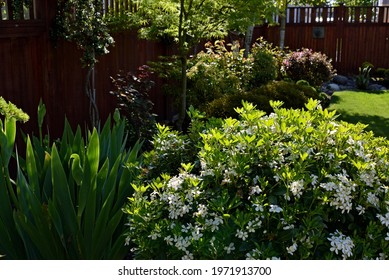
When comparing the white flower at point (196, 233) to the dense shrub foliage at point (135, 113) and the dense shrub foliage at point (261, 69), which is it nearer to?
the dense shrub foliage at point (135, 113)

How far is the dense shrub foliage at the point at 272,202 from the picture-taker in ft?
8.34

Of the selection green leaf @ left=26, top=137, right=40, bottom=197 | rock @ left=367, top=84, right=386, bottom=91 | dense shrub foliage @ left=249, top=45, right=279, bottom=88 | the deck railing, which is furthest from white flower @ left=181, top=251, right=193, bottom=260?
the deck railing

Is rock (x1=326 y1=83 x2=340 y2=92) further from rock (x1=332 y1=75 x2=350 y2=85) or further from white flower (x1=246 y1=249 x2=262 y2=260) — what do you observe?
white flower (x1=246 y1=249 x2=262 y2=260)

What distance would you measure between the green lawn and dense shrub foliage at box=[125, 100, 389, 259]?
7270mm

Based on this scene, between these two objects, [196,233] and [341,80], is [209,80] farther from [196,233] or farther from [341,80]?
[341,80]

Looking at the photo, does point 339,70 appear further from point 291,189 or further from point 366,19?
point 291,189

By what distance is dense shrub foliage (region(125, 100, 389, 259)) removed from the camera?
2.54 metres

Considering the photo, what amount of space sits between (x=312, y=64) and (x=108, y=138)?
11085 mm

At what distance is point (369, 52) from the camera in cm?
1839

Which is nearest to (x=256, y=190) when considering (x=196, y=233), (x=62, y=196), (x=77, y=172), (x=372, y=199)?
(x=196, y=233)

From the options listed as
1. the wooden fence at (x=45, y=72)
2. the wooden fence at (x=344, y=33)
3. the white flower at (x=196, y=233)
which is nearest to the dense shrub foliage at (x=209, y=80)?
the wooden fence at (x=45, y=72)

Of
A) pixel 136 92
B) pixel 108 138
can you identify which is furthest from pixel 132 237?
pixel 136 92

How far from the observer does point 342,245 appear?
254 cm

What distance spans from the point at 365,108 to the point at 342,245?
10.5m
